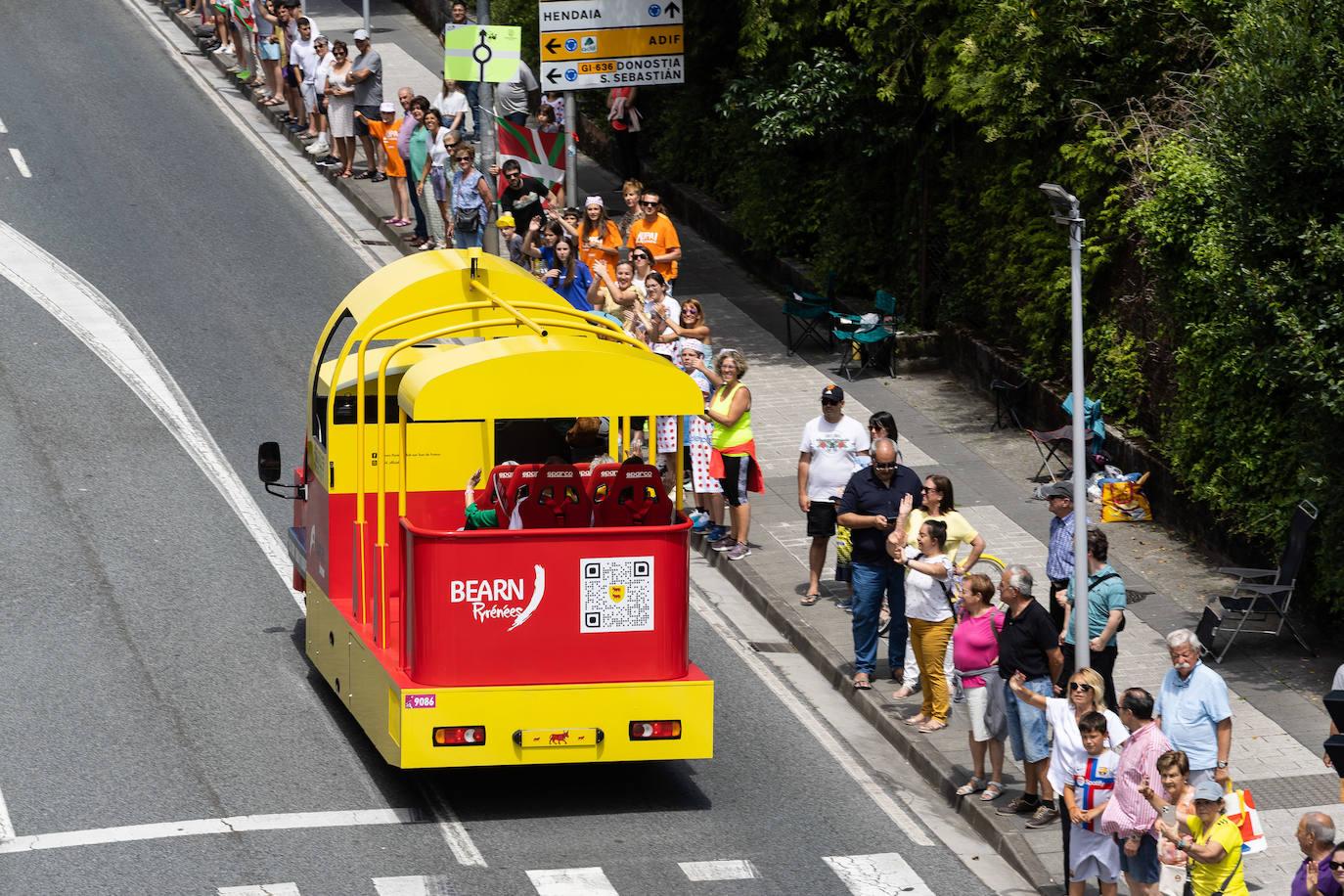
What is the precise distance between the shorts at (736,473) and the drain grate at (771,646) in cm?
169

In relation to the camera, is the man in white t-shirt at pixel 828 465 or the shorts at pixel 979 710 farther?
the man in white t-shirt at pixel 828 465

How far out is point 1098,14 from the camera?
64.3 ft

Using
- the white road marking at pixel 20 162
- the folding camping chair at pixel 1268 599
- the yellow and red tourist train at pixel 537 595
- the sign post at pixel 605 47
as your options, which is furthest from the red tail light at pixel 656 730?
the white road marking at pixel 20 162

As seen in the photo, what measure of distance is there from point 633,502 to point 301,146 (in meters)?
18.6

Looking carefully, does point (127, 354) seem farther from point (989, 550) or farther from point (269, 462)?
point (989, 550)

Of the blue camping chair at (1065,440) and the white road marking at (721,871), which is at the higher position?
the blue camping chair at (1065,440)

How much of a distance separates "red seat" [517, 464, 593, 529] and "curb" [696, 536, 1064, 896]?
2804mm

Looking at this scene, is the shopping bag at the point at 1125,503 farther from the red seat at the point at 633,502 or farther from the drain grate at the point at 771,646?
the red seat at the point at 633,502

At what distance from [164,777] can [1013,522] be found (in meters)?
8.22

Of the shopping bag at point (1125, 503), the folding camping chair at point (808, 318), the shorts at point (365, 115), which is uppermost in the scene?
the shorts at point (365, 115)

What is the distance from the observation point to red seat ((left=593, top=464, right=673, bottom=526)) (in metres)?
13.3

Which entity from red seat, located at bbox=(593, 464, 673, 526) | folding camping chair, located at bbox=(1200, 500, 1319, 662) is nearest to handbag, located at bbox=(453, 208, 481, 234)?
folding camping chair, located at bbox=(1200, 500, 1319, 662)

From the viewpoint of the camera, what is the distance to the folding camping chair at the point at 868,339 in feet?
74.5

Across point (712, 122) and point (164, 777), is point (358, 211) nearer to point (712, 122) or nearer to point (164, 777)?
point (712, 122)
